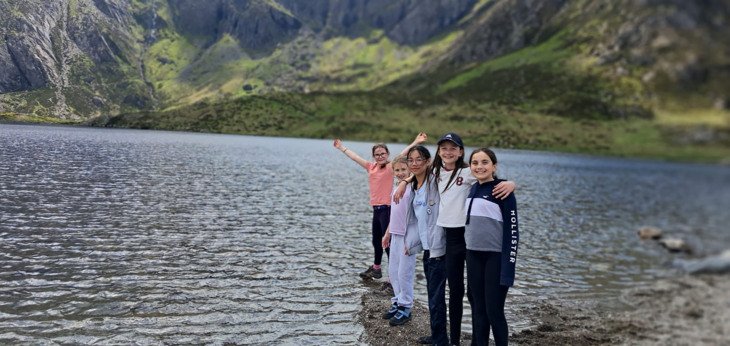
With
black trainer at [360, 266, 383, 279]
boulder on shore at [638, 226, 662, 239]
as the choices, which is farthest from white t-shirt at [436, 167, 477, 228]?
boulder on shore at [638, 226, 662, 239]

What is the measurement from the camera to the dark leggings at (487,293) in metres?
9.11

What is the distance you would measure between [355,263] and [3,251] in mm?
15597

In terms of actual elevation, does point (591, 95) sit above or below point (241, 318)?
above

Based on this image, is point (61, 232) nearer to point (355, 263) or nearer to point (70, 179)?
point (355, 263)

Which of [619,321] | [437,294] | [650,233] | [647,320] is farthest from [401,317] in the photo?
[650,233]

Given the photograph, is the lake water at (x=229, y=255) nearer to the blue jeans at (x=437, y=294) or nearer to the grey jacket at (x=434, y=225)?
the blue jeans at (x=437, y=294)

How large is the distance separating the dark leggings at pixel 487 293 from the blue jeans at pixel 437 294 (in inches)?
45.4

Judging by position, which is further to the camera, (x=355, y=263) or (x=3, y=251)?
(x=355, y=263)

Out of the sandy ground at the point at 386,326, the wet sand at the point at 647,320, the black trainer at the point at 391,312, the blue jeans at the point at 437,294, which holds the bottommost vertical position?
the wet sand at the point at 647,320

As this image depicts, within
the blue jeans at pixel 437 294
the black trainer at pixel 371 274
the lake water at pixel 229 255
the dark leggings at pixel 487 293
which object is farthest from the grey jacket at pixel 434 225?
the black trainer at pixel 371 274

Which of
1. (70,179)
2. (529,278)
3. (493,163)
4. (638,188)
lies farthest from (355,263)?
(638,188)

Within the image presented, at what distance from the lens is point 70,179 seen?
4591 centimetres

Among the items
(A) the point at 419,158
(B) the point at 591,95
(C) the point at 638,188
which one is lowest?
(C) the point at 638,188

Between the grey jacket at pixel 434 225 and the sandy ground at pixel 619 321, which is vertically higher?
the grey jacket at pixel 434 225
